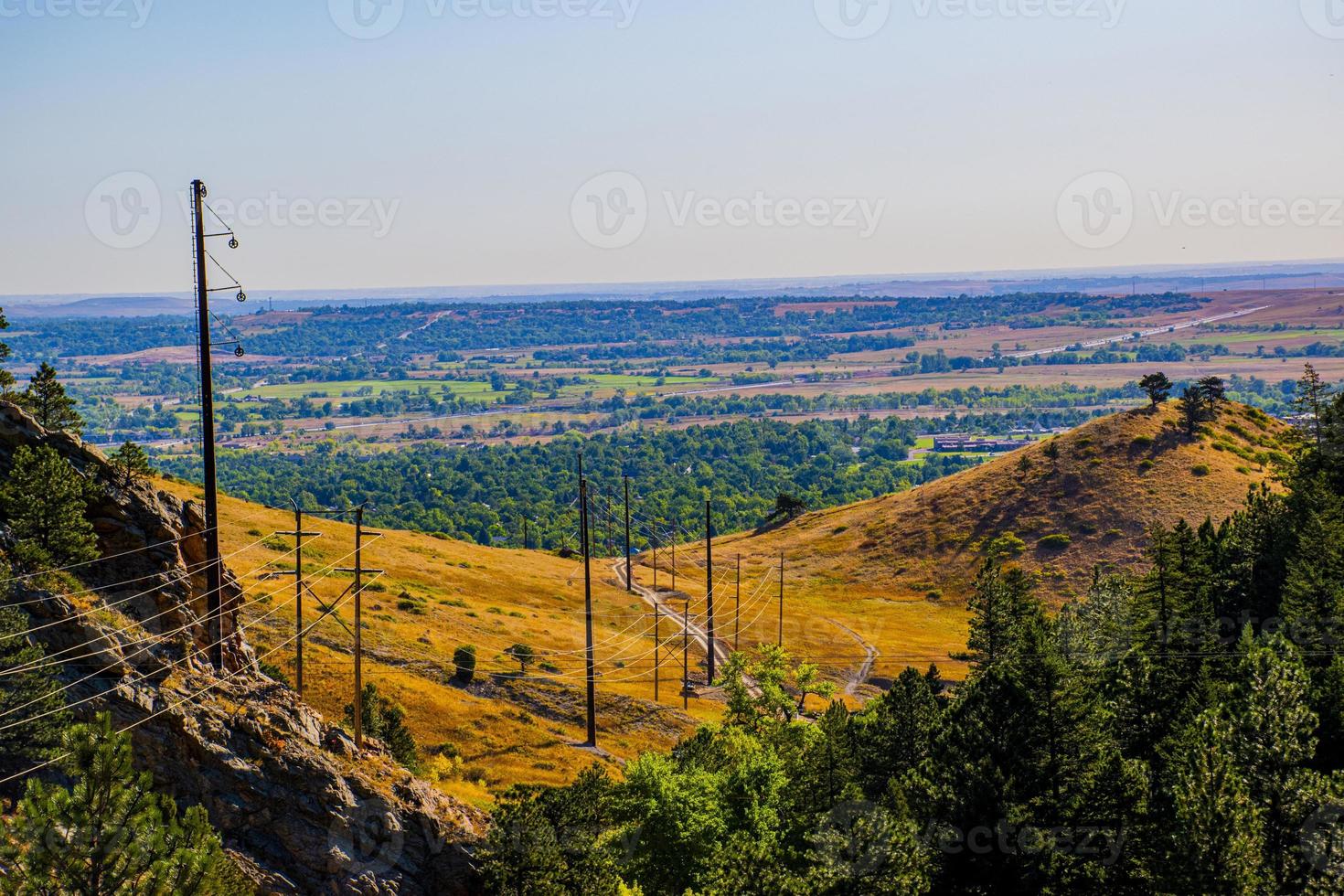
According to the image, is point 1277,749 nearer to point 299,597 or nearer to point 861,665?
point 299,597

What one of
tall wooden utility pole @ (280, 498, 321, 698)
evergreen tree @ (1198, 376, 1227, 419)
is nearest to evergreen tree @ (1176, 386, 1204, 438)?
evergreen tree @ (1198, 376, 1227, 419)

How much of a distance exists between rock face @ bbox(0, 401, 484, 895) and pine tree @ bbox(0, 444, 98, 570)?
2.26 feet

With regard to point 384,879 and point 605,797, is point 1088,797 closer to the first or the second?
point 605,797

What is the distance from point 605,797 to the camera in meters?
44.8

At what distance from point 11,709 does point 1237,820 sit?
39.4 meters

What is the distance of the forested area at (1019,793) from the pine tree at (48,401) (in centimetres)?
4352

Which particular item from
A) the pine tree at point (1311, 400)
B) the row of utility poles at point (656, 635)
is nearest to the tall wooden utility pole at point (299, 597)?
the row of utility poles at point (656, 635)

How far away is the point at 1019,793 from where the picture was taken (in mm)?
45906

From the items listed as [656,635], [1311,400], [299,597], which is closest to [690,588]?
[656,635]

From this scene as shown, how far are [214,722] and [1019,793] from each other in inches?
1214

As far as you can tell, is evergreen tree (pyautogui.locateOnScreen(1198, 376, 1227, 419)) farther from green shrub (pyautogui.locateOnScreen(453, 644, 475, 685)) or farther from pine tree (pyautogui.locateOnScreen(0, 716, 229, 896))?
pine tree (pyautogui.locateOnScreen(0, 716, 229, 896))

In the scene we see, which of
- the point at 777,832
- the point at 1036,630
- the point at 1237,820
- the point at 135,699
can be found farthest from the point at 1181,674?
the point at 135,699

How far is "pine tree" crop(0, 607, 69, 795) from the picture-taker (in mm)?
28734

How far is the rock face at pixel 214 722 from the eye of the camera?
3206 cm
